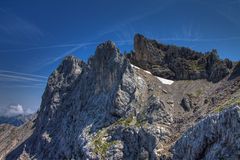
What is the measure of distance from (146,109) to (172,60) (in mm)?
36373

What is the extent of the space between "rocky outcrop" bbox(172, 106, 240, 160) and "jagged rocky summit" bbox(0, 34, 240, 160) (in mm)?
166

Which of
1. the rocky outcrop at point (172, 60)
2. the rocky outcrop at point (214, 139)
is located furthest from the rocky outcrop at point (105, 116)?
the rocky outcrop at point (172, 60)

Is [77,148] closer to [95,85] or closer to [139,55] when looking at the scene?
[95,85]

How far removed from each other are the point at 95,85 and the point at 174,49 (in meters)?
32.3


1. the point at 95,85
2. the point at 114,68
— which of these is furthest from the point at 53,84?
the point at 114,68

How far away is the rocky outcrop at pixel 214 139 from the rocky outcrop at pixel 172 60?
4258 centimetres

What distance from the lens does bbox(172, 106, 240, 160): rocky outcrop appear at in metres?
50.7

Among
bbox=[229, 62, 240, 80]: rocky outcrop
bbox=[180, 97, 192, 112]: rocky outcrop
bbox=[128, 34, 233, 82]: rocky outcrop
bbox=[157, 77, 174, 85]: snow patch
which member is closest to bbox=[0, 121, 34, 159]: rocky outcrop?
bbox=[128, 34, 233, 82]: rocky outcrop

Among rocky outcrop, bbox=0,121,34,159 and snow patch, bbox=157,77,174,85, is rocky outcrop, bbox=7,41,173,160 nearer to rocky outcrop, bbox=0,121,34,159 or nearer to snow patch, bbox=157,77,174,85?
snow patch, bbox=157,77,174,85

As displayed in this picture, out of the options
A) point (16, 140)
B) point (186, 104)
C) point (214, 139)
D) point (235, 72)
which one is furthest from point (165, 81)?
point (16, 140)

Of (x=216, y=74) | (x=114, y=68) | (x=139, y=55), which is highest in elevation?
(x=139, y=55)

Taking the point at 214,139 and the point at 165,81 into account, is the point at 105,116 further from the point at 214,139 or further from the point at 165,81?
the point at 214,139

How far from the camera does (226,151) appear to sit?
168 feet

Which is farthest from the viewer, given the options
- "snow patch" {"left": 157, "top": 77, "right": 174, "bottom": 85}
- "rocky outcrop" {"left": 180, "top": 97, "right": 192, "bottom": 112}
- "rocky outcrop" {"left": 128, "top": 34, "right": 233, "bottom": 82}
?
"snow patch" {"left": 157, "top": 77, "right": 174, "bottom": 85}
